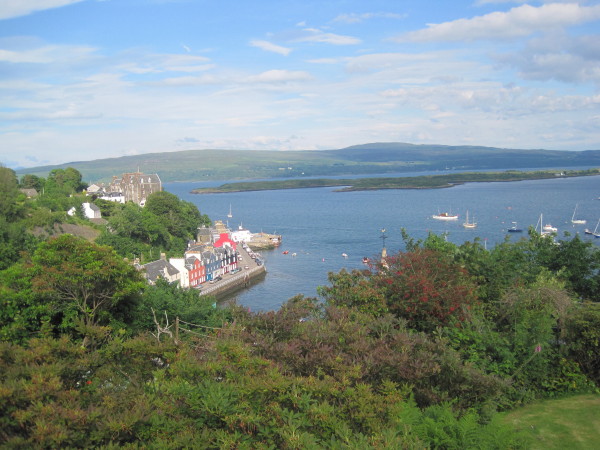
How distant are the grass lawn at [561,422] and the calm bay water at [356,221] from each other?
2050cm

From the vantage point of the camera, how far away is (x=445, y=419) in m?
4.79

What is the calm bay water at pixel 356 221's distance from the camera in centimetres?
3678

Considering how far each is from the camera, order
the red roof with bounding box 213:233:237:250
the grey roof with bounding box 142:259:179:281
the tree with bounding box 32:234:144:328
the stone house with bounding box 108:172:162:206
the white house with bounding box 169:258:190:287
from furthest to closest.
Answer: the stone house with bounding box 108:172:162:206
the red roof with bounding box 213:233:237:250
the white house with bounding box 169:258:190:287
the grey roof with bounding box 142:259:179:281
the tree with bounding box 32:234:144:328

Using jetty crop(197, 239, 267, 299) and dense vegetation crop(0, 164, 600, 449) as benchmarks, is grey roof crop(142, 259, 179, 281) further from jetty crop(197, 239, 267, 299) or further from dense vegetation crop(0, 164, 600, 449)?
dense vegetation crop(0, 164, 600, 449)

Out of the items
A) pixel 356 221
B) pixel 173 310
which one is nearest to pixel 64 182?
pixel 356 221

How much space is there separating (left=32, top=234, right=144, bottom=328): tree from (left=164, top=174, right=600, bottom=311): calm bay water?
1551 centimetres

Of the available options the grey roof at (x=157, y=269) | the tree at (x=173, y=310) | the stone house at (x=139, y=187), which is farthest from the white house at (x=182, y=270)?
the stone house at (x=139, y=187)

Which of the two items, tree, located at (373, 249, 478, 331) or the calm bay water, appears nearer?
tree, located at (373, 249, 478, 331)

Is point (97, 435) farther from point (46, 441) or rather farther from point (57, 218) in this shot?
point (57, 218)

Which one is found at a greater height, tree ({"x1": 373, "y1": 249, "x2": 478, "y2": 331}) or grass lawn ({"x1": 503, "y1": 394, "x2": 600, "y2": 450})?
tree ({"x1": 373, "y1": 249, "x2": 478, "y2": 331})

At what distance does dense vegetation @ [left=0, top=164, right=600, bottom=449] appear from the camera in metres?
4.06

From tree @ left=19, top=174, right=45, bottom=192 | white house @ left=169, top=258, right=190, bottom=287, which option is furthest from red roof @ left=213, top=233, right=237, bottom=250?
tree @ left=19, top=174, right=45, bottom=192

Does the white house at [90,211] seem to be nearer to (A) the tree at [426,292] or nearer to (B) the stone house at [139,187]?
(B) the stone house at [139,187]

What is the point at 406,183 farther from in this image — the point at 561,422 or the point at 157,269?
the point at 561,422
